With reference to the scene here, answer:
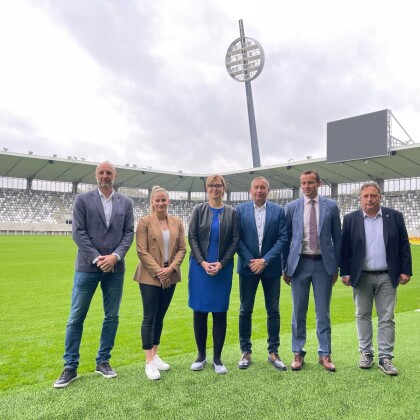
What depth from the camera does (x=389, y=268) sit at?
146 inches

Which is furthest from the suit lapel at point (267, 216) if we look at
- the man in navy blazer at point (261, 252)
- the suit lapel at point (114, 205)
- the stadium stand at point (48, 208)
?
the stadium stand at point (48, 208)

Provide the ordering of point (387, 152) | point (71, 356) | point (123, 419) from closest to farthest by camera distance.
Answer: point (123, 419)
point (71, 356)
point (387, 152)

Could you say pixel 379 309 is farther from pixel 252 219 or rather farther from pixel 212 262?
pixel 212 262

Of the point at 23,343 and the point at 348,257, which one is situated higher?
the point at 348,257

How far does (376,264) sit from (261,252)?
1117 millimetres

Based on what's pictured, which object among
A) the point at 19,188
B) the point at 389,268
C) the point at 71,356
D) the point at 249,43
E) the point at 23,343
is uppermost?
the point at 249,43

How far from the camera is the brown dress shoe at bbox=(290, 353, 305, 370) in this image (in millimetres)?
3580

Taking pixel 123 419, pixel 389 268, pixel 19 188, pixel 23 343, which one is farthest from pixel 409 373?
pixel 19 188

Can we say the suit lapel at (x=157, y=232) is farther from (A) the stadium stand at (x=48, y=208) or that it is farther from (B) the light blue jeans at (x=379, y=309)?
(A) the stadium stand at (x=48, y=208)

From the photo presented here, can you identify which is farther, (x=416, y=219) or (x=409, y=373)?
(x=416, y=219)

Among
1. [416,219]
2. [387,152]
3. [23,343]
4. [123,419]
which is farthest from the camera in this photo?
[416,219]

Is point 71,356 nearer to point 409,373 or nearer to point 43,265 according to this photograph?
point 409,373

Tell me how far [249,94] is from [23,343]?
155 feet

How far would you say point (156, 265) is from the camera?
139 inches
